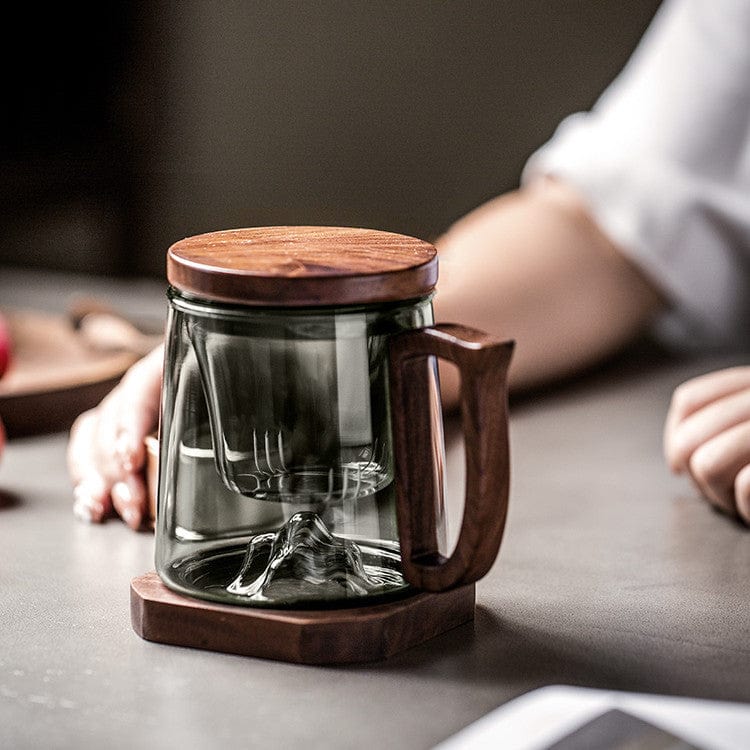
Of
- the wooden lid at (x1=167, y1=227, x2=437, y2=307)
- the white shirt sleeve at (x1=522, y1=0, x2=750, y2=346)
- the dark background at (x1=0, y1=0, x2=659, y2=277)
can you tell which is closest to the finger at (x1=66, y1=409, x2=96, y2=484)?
the wooden lid at (x1=167, y1=227, x2=437, y2=307)

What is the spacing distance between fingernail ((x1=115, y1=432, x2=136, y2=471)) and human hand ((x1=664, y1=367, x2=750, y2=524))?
0.92 feet

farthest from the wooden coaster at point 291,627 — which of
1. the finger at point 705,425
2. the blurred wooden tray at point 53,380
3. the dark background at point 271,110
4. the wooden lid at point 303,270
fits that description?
the dark background at point 271,110

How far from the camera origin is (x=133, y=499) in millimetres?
619

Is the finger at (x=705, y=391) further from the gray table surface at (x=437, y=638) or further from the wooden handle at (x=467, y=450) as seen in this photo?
the wooden handle at (x=467, y=450)

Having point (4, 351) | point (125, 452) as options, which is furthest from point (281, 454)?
point (4, 351)

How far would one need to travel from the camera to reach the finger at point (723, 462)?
62 centimetres

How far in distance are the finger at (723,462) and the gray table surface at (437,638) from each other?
1 cm

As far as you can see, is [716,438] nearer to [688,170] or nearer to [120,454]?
[120,454]

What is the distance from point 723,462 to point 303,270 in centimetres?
29

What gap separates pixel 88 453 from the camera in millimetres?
671

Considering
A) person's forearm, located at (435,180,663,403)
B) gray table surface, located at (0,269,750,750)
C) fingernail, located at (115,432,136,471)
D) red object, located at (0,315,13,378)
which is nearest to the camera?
gray table surface, located at (0,269,750,750)

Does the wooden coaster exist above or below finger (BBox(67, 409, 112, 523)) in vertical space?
above

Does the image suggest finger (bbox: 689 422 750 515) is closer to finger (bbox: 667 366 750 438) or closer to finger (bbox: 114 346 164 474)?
finger (bbox: 667 366 750 438)

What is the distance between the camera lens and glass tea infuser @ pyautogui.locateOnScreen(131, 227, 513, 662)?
43 cm
